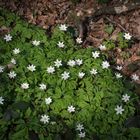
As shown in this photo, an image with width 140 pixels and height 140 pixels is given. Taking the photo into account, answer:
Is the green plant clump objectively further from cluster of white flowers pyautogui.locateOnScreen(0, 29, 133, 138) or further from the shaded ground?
the shaded ground

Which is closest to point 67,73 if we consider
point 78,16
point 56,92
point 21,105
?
point 56,92

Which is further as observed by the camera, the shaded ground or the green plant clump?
the shaded ground

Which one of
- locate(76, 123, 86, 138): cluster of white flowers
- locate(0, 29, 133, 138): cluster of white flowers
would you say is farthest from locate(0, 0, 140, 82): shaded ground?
locate(76, 123, 86, 138): cluster of white flowers

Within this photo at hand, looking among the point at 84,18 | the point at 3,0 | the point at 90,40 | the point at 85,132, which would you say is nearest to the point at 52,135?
the point at 85,132

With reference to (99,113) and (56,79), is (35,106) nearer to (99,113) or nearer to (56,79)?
(56,79)

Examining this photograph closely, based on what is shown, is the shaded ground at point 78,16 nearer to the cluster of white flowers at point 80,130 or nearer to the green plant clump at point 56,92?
the green plant clump at point 56,92

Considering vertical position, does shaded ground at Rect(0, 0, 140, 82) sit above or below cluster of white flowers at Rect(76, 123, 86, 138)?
above

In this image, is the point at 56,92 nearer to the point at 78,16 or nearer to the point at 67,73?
the point at 67,73

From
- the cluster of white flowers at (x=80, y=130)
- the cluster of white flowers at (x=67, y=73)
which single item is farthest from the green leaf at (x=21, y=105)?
the cluster of white flowers at (x=80, y=130)

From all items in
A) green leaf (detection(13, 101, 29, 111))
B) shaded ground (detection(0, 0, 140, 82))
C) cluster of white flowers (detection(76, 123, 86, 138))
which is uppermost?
shaded ground (detection(0, 0, 140, 82))
